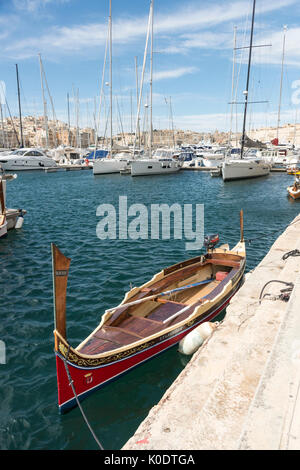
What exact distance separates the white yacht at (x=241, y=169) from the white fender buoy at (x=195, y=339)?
37151mm

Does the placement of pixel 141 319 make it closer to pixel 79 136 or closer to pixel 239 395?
pixel 239 395

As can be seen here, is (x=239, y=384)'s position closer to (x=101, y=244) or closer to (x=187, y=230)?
(x=101, y=244)

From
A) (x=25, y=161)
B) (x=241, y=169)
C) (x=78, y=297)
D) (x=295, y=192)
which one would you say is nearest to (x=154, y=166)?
(x=241, y=169)

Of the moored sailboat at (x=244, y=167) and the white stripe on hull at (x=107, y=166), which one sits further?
the white stripe on hull at (x=107, y=166)

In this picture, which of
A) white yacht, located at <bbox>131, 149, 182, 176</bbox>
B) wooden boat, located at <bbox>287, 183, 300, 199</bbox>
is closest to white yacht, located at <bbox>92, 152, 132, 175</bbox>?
white yacht, located at <bbox>131, 149, 182, 176</bbox>

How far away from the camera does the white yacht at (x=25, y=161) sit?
5897cm

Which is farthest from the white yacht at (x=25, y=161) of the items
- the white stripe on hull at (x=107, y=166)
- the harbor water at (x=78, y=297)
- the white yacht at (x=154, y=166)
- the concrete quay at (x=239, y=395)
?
the concrete quay at (x=239, y=395)

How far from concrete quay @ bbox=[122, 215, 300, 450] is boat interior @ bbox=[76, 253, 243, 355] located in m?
1.78

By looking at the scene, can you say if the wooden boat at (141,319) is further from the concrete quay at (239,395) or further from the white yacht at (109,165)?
the white yacht at (109,165)

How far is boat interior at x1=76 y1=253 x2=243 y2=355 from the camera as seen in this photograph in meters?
7.51

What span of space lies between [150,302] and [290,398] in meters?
5.80

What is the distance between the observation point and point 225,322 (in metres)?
7.46

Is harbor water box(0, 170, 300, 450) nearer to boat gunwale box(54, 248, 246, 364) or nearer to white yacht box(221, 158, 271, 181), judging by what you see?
boat gunwale box(54, 248, 246, 364)

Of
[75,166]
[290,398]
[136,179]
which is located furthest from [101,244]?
[75,166]
